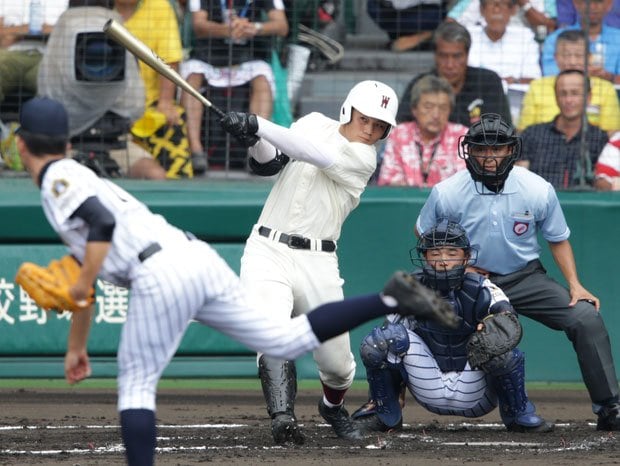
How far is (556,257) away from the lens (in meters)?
6.31

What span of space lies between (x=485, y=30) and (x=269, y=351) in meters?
4.43

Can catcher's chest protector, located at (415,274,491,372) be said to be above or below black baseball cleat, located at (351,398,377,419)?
above

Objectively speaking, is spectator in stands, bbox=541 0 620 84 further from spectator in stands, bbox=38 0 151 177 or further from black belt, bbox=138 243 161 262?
black belt, bbox=138 243 161 262

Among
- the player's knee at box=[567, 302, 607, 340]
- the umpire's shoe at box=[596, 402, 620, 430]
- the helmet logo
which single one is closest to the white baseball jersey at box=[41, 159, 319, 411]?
the helmet logo

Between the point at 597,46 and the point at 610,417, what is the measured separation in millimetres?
2965

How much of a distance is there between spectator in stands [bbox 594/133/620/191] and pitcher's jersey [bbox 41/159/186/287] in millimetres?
4247


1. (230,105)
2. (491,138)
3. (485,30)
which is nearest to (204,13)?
(230,105)

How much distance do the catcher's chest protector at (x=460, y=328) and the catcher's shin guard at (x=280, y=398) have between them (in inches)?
28.8

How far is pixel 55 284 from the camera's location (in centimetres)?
415

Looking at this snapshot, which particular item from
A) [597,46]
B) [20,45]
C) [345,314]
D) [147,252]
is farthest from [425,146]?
[147,252]

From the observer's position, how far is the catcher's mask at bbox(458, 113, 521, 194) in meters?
6.06

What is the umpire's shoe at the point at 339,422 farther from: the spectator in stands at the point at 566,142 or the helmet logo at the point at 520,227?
the spectator in stands at the point at 566,142

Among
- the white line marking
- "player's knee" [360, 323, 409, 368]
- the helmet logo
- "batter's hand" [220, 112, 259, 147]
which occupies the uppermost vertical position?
"batter's hand" [220, 112, 259, 147]

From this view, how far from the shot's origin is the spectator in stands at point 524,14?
322 inches
